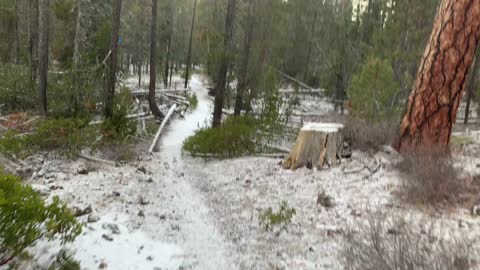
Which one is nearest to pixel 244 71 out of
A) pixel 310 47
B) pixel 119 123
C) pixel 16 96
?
pixel 119 123

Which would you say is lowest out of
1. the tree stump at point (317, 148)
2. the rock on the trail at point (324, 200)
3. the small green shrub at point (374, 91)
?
the rock on the trail at point (324, 200)

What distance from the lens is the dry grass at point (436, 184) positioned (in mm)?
4695

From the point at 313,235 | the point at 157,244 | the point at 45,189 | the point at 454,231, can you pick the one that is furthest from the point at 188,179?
the point at 454,231

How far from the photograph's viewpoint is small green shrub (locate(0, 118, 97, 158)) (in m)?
8.20

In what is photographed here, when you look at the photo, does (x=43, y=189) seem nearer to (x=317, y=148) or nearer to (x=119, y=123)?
(x=317, y=148)

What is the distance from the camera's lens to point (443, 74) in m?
6.49

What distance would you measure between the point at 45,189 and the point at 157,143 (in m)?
6.61

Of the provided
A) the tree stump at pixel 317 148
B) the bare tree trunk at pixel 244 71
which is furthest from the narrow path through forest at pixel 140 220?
the bare tree trunk at pixel 244 71

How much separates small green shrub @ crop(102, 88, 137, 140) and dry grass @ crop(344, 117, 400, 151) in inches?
262

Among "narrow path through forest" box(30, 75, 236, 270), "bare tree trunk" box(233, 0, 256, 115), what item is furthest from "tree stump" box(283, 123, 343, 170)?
"bare tree trunk" box(233, 0, 256, 115)

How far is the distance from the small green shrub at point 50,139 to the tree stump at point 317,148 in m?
5.37

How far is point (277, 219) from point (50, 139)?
21.3ft

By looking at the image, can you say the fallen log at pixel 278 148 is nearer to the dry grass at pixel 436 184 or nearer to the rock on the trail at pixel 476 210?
the dry grass at pixel 436 184

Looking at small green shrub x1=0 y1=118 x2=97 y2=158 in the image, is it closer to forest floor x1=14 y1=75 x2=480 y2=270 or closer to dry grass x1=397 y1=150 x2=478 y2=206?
forest floor x1=14 y1=75 x2=480 y2=270
